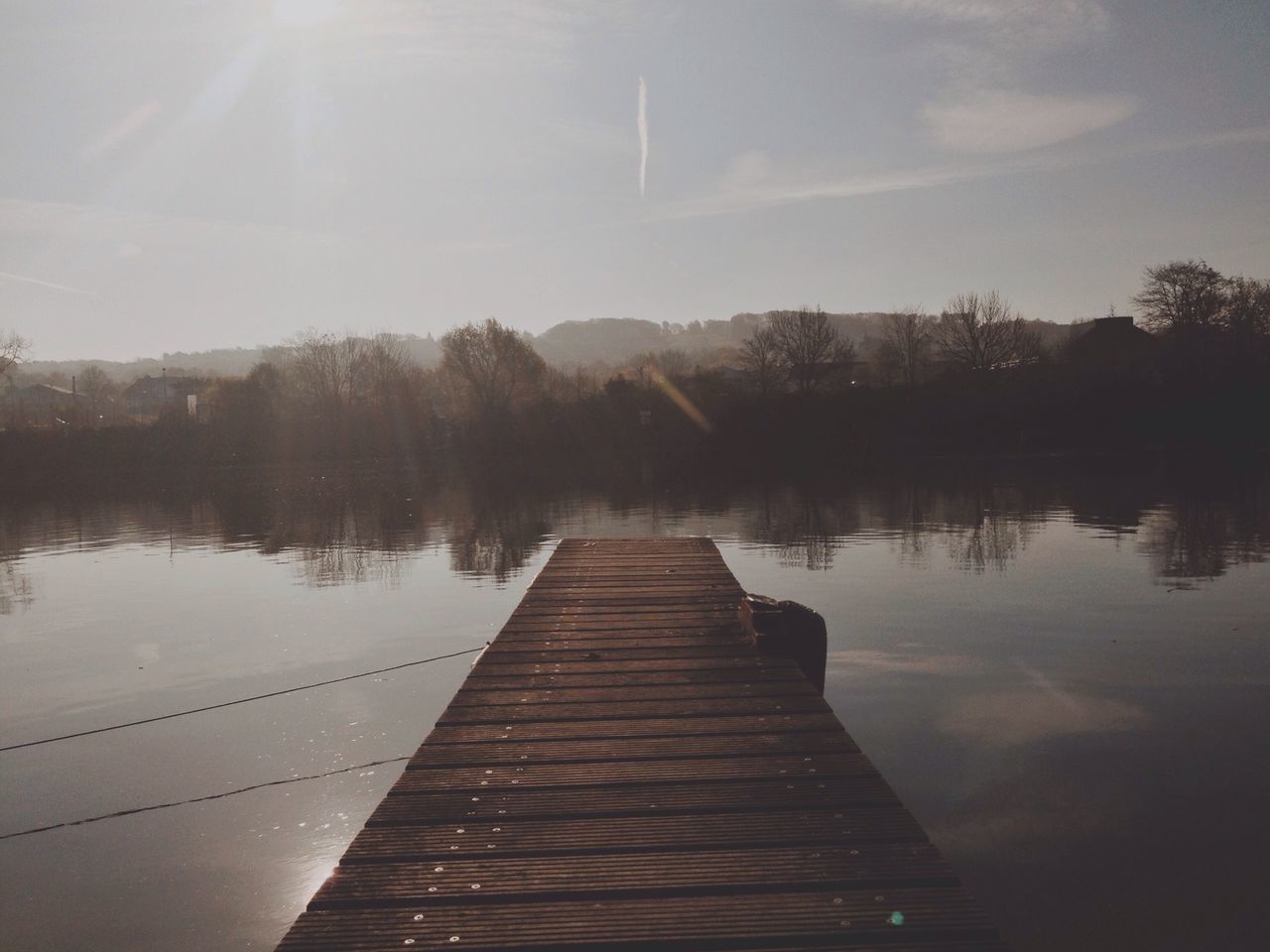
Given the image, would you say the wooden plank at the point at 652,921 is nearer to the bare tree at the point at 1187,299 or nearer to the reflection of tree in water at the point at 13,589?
the reflection of tree in water at the point at 13,589

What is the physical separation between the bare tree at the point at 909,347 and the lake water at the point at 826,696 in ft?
195

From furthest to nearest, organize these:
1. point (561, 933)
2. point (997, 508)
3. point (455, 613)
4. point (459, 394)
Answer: point (459, 394)
point (997, 508)
point (455, 613)
point (561, 933)

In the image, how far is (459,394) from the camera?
7712 centimetres

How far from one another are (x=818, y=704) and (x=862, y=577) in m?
11.1

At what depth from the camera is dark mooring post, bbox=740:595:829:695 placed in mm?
8242

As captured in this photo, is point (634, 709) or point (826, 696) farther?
point (826, 696)

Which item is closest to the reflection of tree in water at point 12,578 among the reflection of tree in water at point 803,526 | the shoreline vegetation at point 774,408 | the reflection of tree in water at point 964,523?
the reflection of tree in water at point 803,526

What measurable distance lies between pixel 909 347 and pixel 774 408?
22548 mm

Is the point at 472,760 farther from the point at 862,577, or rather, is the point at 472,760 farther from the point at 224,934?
the point at 862,577

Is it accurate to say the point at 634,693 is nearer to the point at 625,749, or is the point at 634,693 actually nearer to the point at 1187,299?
the point at 625,749

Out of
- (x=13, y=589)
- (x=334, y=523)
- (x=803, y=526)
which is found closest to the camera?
(x=13, y=589)

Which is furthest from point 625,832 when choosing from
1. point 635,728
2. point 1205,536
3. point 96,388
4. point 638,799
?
point 96,388

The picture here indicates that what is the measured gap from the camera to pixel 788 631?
30.0 feet

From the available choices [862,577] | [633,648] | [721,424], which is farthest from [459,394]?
[633,648]
